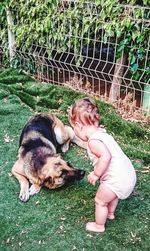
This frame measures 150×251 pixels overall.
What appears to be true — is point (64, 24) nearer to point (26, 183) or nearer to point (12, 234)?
point (26, 183)

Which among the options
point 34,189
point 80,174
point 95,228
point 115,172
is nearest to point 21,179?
point 34,189

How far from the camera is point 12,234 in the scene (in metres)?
3.21

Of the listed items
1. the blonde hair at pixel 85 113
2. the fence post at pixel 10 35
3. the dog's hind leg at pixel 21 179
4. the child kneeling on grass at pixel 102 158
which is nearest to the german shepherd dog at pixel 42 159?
the dog's hind leg at pixel 21 179

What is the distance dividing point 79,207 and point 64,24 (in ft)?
10.6

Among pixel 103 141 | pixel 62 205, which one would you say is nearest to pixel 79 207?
pixel 62 205

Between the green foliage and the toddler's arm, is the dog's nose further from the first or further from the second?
the green foliage

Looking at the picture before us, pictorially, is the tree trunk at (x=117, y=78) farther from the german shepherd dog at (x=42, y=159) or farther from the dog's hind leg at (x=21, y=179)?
the dog's hind leg at (x=21, y=179)

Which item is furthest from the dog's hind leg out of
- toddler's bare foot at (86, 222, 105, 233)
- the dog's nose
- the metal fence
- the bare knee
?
the metal fence

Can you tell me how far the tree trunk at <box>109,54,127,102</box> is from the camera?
→ 5.45m

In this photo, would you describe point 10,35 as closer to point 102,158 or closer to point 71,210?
point 71,210

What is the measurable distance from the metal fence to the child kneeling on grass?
225 centimetres

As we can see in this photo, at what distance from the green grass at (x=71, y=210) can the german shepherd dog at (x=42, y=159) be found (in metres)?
0.10

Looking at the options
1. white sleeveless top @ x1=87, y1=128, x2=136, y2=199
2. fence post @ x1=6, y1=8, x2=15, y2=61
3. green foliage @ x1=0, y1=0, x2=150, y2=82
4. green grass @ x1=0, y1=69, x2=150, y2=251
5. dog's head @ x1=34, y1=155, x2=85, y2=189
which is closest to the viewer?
white sleeveless top @ x1=87, y1=128, x2=136, y2=199

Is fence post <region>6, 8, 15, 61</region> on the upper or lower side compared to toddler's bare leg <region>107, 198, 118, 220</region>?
upper
